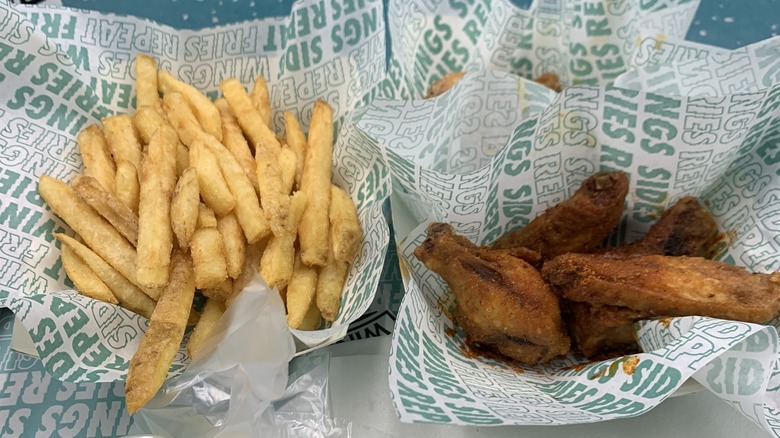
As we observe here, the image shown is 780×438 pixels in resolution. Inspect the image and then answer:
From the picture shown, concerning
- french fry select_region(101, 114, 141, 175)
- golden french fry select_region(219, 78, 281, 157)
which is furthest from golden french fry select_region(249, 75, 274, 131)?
french fry select_region(101, 114, 141, 175)

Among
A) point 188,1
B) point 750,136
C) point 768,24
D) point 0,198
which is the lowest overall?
point 750,136

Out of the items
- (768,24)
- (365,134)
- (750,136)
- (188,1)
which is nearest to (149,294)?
(365,134)

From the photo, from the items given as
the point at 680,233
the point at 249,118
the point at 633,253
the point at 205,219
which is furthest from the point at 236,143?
the point at 680,233

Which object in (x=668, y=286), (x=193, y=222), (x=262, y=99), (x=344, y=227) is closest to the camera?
(x=668, y=286)

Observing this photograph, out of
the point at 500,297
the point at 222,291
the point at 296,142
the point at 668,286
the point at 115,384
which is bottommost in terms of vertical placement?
the point at 668,286

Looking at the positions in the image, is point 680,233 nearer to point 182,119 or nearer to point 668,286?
point 668,286

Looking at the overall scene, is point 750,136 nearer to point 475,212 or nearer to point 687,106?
point 687,106

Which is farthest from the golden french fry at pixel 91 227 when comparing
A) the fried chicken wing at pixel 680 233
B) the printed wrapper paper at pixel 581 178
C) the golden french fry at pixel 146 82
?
the fried chicken wing at pixel 680 233

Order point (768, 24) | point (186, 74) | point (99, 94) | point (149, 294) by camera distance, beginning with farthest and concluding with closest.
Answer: point (768, 24) < point (186, 74) < point (99, 94) < point (149, 294)

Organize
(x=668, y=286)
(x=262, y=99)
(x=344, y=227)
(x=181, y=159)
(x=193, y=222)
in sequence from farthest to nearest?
(x=262, y=99)
(x=181, y=159)
(x=344, y=227)
(x=193, y=222)
(x=668, y=286)
